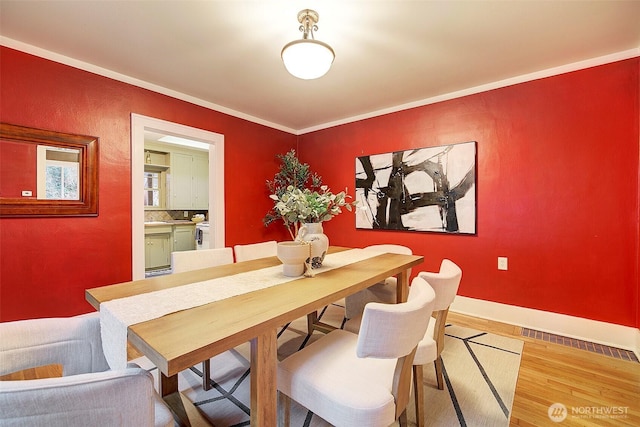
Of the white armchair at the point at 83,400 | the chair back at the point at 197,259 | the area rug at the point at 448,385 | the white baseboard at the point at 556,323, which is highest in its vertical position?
the chair back at the point at 197,259

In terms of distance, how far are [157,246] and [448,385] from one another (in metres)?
4.79

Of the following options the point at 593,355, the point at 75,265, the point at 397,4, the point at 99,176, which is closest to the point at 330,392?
the point at 397,4

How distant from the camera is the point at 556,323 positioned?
2.46 meters

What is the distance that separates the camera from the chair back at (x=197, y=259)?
1.88 meters

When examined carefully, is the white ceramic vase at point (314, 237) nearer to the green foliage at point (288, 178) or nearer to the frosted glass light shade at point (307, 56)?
the frosted glass light shade at point (307, 56)

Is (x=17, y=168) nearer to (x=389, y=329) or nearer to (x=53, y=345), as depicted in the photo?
(x=53, y=345)

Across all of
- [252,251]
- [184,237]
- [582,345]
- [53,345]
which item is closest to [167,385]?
[53,345]

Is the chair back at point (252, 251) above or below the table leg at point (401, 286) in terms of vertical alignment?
above

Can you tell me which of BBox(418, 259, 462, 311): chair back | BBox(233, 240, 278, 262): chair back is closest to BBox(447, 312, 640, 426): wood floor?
BBox(418, 259, 462, 311): chair back

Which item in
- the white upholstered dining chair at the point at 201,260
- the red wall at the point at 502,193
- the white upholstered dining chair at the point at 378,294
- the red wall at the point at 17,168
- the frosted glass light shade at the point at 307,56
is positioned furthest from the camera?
the white upholstered dining chair at the point at 378,294

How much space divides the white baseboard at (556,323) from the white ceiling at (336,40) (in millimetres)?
2213

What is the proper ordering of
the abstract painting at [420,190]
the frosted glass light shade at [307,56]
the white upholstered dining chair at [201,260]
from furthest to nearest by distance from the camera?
1. the abstract painting at [420,190]
2. the white upholstered dining chair at [201,260]
3. the frosted glass light shade at [307,56]

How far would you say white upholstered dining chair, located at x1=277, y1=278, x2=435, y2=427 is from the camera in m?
0.89

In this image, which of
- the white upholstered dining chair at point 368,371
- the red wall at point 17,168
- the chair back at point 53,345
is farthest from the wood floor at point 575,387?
the red wall at point 17,168
